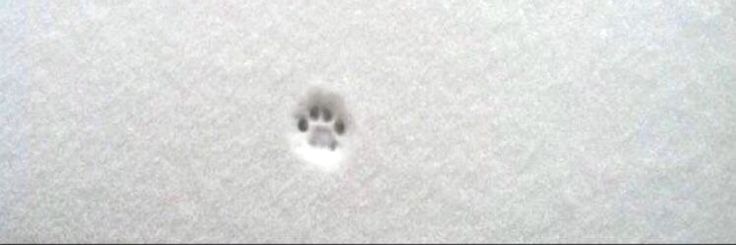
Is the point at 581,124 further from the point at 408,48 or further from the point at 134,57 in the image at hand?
the point at 134,57

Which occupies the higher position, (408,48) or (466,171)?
(408,48)

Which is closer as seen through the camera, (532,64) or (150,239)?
(150,239)

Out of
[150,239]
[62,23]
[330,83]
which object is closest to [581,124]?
[330,83]
